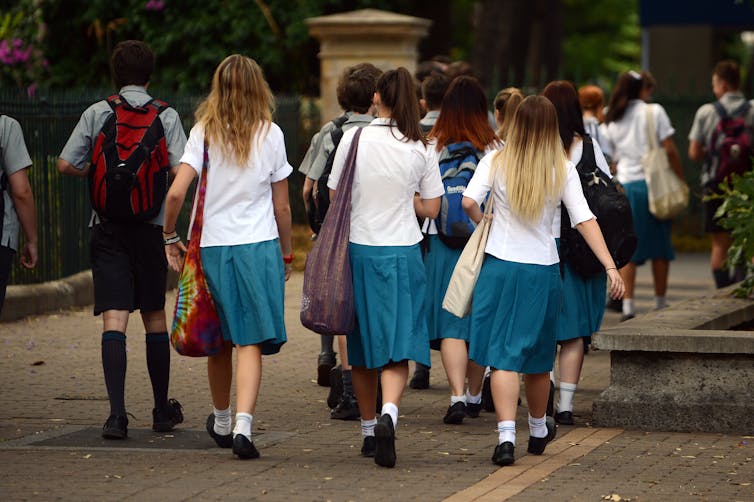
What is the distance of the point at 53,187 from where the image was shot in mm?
12773

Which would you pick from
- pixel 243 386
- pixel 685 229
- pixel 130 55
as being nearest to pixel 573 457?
pixel 243 386

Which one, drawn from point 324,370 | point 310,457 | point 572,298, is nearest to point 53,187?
point 324,370

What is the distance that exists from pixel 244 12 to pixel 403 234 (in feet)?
49.2

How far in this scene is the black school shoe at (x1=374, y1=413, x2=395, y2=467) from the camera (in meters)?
6.72

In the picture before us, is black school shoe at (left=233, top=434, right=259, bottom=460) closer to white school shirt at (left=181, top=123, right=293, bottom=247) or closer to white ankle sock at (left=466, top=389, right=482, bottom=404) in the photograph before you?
white school shirt at (left=181, top=123, right=293, bottom=247)

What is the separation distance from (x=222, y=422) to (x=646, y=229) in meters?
6.13

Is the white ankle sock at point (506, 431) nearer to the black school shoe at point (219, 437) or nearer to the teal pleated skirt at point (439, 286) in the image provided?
the black school shoe at point (219, 437)

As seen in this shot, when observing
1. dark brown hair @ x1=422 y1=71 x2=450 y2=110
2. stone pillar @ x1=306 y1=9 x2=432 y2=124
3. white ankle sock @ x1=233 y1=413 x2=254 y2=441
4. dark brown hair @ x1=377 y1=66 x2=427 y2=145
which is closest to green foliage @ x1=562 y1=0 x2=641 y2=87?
stone pillar @ x1=306 y1=9 x2=432 y2=124

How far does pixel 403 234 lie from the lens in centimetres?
698

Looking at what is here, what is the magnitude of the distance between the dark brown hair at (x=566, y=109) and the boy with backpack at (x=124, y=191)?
6.43 ft

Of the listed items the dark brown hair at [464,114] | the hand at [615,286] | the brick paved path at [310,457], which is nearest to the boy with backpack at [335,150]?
the brick paved path at [310,457]

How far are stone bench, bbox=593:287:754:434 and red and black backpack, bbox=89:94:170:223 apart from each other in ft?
7.62

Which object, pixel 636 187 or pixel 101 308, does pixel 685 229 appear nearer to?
pixel 636 187

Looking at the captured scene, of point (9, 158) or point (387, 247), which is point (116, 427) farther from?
point (387, 247)
